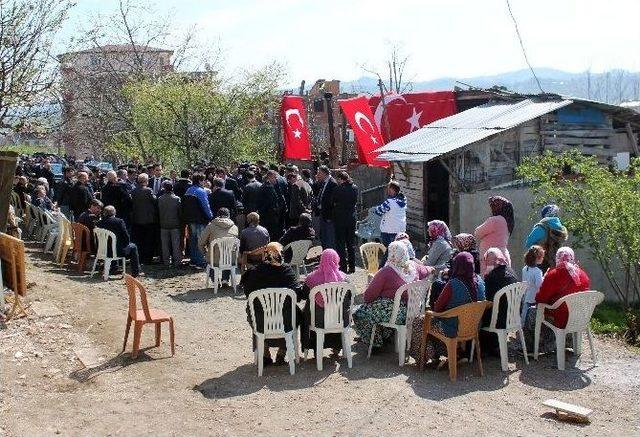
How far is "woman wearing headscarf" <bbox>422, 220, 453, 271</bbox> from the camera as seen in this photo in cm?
955

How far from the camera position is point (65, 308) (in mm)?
10562

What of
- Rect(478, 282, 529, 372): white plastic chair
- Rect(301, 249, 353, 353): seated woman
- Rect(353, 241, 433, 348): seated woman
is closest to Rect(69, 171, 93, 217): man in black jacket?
Rect(301, 249, 353, 353): seated woman

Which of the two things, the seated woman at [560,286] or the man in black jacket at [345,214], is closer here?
the seated woman at [560,286]

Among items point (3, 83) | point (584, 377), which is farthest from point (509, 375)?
point (3, 83)

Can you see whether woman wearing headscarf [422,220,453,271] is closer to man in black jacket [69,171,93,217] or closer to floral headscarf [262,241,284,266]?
floral headscarf [262,241,284,266]

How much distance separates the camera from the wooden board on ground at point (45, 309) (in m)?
10.1

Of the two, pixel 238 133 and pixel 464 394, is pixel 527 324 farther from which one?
pixel 238 133

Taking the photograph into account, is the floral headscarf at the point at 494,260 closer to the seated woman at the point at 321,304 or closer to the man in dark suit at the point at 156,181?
the seated woman at the point at 321,304

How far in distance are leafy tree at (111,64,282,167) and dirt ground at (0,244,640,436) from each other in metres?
11.9

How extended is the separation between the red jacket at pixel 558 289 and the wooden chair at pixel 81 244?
323 inches

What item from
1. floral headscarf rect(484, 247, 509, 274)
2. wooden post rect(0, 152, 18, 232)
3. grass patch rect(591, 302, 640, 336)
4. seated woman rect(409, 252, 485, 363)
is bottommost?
grass patch rect(591, 302, 640, 336)

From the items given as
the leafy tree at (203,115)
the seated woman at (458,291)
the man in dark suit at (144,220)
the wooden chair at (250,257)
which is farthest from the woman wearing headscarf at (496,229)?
the leafy tree at (203,115)

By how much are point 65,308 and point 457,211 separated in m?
7.08

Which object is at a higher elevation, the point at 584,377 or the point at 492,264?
the point at 492,264
